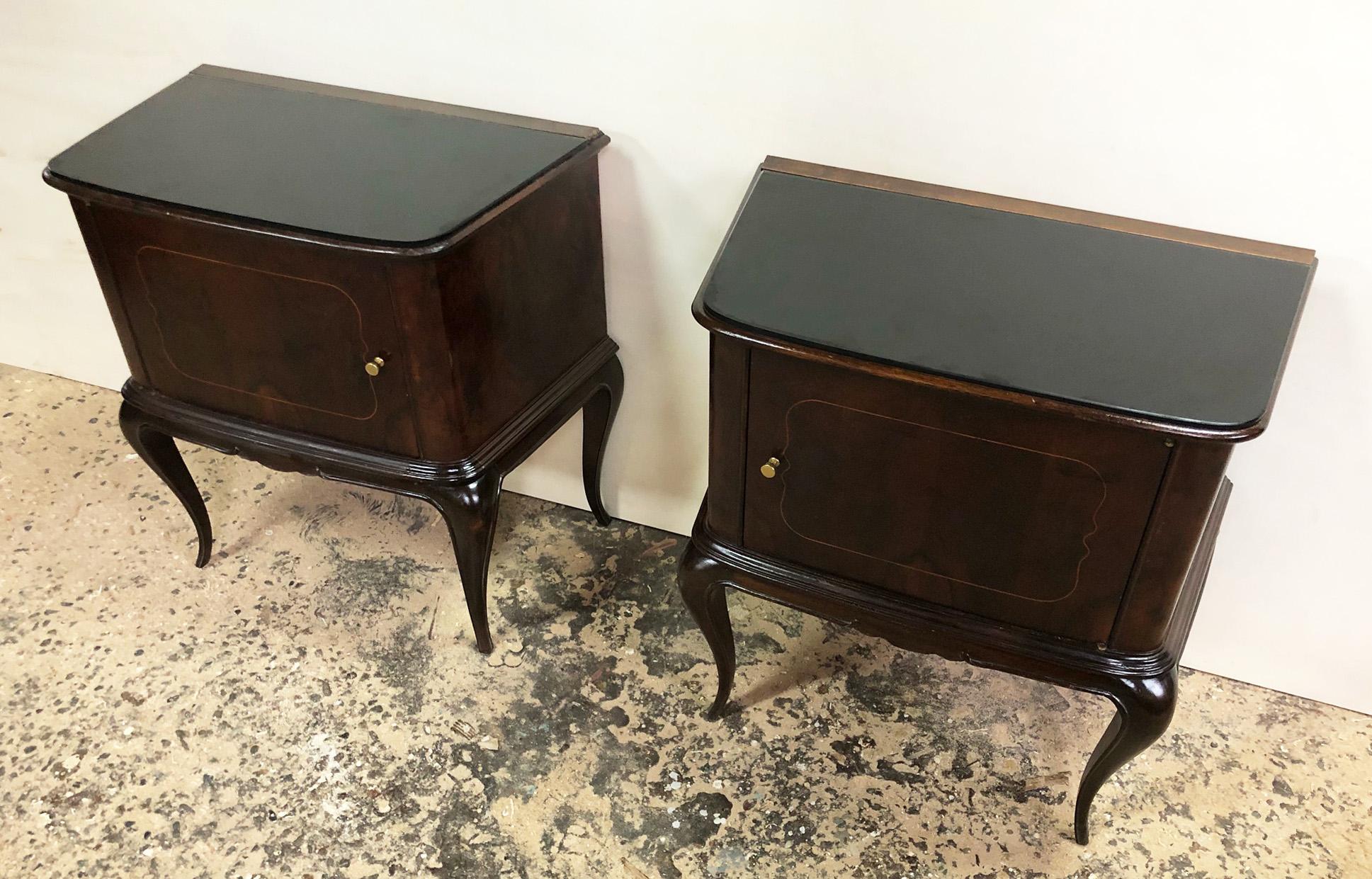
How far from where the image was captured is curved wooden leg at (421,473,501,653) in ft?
4.63

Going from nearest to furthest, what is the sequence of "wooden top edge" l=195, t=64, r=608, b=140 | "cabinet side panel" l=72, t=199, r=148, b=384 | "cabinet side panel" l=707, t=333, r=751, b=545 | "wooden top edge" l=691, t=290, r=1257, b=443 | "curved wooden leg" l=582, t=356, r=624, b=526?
"wooden top edge" l=691, t=290, r=1257, b=443, "cabinet side panel" l=707, t=333, r=751, b=545, "cabinet side panel" l=72, t=199, r=148, b=384, "wooden top edge" l=195, t=64, r=608, b=140, "curved wooden leg" l=582, t=356, r=624, b=526

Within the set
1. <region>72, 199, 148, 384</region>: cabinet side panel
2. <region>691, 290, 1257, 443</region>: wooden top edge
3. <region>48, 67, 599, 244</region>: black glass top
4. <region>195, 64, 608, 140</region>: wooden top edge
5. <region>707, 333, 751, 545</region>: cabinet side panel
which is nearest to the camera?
<region>691, 290, 1257, 443</region>: wooden top edge

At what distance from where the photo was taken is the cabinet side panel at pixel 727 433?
3.71ft

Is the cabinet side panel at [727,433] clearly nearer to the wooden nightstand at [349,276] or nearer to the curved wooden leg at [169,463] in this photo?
the wooden nightstand at [349,276]

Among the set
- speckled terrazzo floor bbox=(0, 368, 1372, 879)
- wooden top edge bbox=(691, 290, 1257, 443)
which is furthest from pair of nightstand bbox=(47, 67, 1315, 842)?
speckled terrazzo floor bbox=(0, 368, 1372, 879)

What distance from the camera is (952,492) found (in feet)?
3.61

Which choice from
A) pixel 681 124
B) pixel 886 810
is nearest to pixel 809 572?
pixel 886 810

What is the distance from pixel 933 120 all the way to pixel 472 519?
2.66 ft

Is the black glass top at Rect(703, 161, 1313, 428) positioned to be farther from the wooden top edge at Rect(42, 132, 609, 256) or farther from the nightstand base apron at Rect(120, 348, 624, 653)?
the nightstand base apron at Rect(120, 348, 624, 653)

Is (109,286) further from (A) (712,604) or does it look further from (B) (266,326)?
(A) (712,604)

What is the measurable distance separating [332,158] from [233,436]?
0.42m

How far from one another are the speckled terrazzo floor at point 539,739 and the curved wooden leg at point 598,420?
0.13m

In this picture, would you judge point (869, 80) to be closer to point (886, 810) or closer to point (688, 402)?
point (688, 402)

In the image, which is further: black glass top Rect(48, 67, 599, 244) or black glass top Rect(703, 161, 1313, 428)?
black glass top Rect(48, 67, 599, 244)
